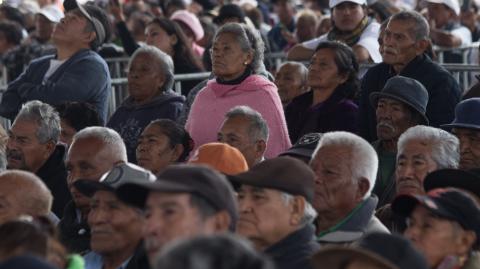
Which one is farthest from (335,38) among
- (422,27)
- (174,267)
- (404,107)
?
(174,267)

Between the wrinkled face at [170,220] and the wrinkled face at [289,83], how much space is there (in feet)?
19.6

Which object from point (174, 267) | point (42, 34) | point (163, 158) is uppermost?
point (174, 267)

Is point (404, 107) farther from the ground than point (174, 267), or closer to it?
closer to it

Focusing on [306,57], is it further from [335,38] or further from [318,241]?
[318,241]

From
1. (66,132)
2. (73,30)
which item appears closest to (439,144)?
(66,132)

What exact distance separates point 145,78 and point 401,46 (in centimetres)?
180

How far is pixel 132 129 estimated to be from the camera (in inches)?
406

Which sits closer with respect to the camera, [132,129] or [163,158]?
[163,158]

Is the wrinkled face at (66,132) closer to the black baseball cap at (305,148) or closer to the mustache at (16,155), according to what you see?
the mustache at (16,155)

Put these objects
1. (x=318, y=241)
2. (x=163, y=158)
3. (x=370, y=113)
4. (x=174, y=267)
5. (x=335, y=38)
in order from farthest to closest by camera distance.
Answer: (x=335, y=38) → (x=370, y=113) → (x=163, y=158) → (x=318, y=241) → (x=174, y=267)

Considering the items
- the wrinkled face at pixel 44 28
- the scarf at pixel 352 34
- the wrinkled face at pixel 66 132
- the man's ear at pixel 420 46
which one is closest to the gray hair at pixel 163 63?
the wrinkled face at pixel 66 132

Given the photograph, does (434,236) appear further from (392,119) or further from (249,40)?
(249,40)

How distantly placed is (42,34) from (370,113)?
21.3 ft

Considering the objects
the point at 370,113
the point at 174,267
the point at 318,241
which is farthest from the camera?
the point at 370,113
